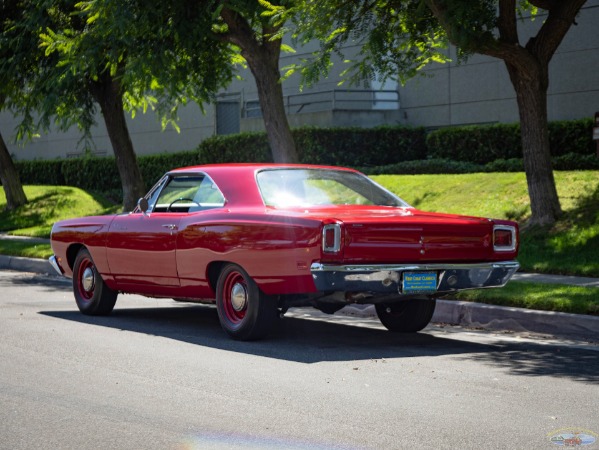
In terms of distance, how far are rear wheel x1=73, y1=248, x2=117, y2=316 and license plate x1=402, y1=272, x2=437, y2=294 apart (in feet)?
12.8

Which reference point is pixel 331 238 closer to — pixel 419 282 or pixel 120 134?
pixel 419 282

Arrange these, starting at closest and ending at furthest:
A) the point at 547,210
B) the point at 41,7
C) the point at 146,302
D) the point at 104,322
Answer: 1. the point at 104,322
2. the point at 146,302
3. the point at 547,210
4. the point at 41,7

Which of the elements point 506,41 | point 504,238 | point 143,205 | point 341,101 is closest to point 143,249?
point 143,205

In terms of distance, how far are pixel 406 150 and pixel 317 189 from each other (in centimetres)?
1829

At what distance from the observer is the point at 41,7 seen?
2308cm

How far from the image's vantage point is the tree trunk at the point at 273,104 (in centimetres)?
1962

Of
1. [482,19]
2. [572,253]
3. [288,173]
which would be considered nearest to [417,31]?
[482,19]

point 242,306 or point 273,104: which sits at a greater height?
point 273,104

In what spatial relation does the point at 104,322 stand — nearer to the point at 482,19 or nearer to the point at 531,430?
the point at 531,430

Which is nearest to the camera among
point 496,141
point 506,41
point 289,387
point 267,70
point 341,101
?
point 289,387

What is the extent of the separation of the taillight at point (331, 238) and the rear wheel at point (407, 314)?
1645 mm

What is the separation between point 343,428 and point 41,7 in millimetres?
18663

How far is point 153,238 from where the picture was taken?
34.9 ft

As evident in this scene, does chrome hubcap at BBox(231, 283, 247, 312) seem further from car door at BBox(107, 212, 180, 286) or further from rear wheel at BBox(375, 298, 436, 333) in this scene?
rear wheel at BBox(375, 298, 436, 333)
